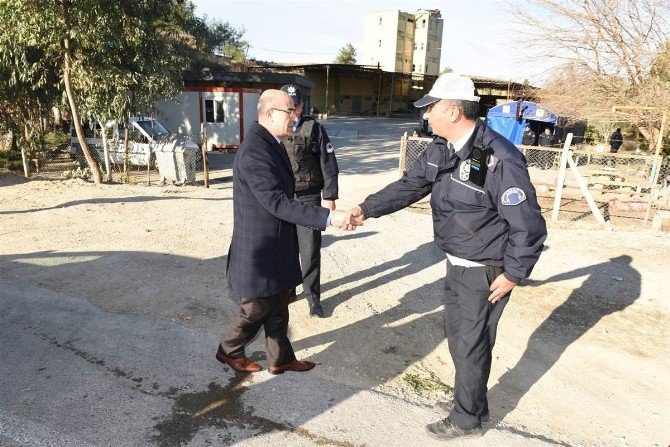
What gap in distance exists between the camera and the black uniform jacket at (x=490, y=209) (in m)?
2.38

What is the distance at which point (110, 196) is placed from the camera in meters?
9.04

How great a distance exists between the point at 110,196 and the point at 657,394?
9.10 meters

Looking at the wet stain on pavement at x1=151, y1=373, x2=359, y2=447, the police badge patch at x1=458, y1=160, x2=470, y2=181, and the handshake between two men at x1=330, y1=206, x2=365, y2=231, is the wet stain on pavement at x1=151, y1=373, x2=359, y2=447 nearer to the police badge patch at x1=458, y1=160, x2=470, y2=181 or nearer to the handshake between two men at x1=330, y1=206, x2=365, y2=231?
the handshake between two men at x1=330, y1=206, x2=365, y2=231

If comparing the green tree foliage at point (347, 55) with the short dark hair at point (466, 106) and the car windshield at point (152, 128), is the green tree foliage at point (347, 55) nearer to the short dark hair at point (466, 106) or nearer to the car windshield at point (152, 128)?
the car windshield at point (152, 128)

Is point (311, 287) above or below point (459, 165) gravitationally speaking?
below

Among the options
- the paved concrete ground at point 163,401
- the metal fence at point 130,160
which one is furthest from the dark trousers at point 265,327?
the metal fence at point 130,160

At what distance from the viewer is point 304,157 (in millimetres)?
4297

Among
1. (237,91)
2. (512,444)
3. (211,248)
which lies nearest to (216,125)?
(237,91)

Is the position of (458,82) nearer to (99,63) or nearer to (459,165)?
(459,165)

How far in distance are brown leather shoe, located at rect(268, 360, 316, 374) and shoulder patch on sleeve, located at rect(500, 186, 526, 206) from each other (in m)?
1.87

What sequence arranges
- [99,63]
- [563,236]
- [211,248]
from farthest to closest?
[99,63] < [563,236] < [211,248]

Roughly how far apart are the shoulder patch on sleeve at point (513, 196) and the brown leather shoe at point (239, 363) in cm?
207

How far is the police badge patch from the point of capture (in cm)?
254

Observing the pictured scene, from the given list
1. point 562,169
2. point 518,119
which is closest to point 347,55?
point 518,119
